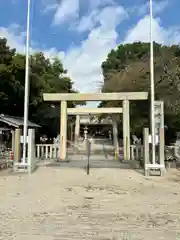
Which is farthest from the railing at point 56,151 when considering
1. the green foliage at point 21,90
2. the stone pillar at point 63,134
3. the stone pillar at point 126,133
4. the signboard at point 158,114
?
the green foliage at point 21,90

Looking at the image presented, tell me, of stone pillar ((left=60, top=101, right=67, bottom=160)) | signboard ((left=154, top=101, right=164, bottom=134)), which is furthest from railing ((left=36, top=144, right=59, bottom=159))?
signboard ((left=154, top=101, right=164, bottom=134))

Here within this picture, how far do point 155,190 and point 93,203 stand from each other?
8.81 feet

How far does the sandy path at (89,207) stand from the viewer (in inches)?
216

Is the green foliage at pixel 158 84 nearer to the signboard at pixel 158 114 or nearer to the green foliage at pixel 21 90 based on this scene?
the signboard at pixel 158 114

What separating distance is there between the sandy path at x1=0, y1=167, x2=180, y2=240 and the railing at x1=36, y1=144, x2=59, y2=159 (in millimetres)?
7983

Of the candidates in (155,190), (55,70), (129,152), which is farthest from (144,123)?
(55,70)

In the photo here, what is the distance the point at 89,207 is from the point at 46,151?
1380 centimetres

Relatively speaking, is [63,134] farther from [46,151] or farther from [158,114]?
[158,114]

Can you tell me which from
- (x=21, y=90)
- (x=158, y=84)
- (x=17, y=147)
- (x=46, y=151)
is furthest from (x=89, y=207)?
(x=21, y=90)

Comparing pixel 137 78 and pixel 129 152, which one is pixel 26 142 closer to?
pixel 129 152

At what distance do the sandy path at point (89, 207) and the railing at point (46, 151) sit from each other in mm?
7983

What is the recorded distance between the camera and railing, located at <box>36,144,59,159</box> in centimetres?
2108

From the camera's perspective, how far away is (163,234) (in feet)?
17.7

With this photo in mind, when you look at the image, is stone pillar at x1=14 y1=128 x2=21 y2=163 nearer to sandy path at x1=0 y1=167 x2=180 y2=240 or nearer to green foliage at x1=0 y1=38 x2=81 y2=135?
sandy path at x1=0 y1=167 x2=180 y2=240
